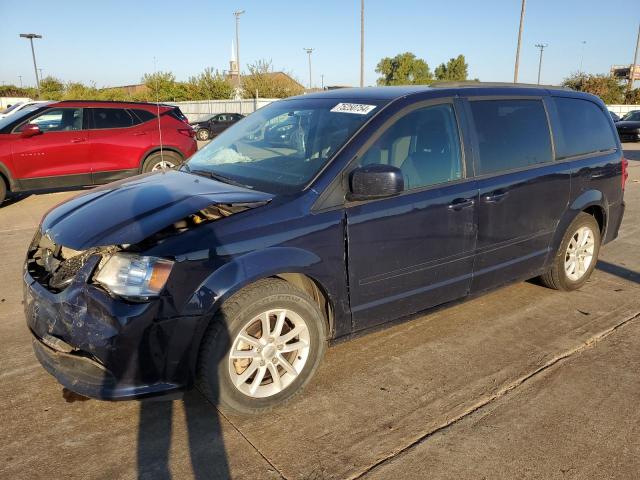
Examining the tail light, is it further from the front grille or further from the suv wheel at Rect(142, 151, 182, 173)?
the front grille

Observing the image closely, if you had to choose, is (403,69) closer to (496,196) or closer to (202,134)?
(202,134)

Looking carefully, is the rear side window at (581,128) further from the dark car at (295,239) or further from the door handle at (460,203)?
the door handle at (460,203)

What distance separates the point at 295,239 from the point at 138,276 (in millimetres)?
832

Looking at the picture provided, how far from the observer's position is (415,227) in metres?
3.24

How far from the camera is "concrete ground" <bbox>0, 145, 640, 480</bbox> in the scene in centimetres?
244

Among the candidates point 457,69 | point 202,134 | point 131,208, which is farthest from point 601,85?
Answer: point 131,208

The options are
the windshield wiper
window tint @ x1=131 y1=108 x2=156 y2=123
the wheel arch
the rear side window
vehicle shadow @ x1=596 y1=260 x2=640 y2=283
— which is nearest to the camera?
the windshield wiper

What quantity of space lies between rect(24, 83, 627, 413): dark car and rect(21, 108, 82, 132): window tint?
5917 mm

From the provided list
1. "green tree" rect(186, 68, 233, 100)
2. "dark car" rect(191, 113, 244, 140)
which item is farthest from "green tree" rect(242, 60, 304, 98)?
"dark car" rect(191, 113, 244, 140)

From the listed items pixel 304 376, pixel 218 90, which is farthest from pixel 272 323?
pixel 218 90

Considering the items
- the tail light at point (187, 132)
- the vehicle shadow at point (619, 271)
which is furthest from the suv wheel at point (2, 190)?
the vehicle shadow at point (619, 271)

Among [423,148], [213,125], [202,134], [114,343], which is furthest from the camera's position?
[213,125]

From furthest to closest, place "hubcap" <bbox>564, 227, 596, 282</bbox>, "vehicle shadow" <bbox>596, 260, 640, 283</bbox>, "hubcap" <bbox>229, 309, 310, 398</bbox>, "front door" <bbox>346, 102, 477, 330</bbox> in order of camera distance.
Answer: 1. "vehicle shadow" <bbox>596, 260, 640, 283</bbox>
2. "hubcap" <bbox>564, 227, 596, 282</bbox>
3. "front door" <bbox>346, 102, 477, 330</bbox>
4. "hubcap" <bbox>229, 309, 310, 398</bbox>

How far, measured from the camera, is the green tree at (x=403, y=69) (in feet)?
230
